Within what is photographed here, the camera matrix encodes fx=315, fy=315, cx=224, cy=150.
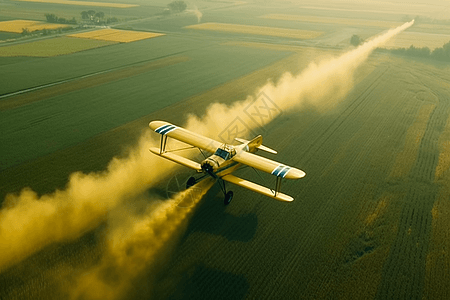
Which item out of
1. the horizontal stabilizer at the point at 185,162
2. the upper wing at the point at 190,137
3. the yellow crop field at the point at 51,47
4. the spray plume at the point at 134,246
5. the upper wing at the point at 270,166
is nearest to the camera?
the spray plume at the point at 134,246

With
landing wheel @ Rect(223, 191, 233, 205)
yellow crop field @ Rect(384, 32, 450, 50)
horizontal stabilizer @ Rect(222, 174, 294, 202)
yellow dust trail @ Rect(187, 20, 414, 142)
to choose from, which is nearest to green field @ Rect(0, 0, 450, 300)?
yellow dust trail @ Rect(187, 20, 414, 142)

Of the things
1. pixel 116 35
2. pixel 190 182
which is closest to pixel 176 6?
pixel 116 35

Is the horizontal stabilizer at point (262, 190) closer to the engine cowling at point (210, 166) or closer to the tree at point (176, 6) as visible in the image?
the engine cowling at point (210, 166)

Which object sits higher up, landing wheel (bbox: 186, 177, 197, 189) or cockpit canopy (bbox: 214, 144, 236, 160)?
cockpit canopy (bbox: 214, 144, 236, 160)

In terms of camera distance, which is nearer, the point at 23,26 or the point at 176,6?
the point at 23,26

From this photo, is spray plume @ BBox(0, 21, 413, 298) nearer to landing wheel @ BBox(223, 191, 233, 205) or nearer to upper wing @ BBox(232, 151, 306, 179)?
landing wheel @ BBox(223, 191, 233, 205)

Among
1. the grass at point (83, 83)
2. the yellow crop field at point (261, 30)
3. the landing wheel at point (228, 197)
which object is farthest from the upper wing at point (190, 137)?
→ the yellow crop field at point (261, 30)

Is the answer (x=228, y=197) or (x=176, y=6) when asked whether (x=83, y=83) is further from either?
(x=176, y=6)
